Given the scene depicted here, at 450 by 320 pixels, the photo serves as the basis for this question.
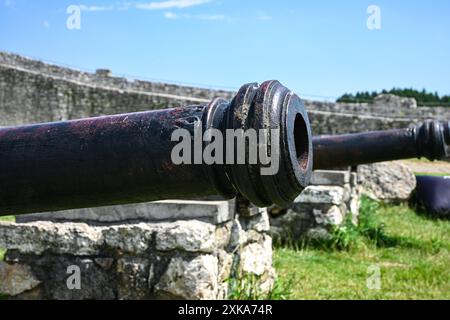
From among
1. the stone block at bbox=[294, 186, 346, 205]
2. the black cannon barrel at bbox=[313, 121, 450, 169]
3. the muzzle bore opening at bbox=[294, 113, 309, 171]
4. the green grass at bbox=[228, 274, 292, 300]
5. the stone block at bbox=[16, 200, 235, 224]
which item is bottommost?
the green grass at bbox=[228, 274, 292, 300]

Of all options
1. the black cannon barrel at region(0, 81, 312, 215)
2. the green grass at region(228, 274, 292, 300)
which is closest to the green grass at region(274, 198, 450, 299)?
the green grass at region(228, 274, 292, 300)

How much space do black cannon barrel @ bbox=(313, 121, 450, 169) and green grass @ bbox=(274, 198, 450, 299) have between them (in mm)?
934

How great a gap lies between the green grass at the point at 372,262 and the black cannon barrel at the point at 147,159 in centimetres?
286

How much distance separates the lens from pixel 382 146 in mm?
5152

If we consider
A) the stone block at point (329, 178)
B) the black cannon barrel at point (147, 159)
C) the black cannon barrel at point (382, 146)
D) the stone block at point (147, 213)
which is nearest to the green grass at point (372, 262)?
the stone block at point (329, 178)

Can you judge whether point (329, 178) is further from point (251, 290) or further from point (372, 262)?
point (251, 290)

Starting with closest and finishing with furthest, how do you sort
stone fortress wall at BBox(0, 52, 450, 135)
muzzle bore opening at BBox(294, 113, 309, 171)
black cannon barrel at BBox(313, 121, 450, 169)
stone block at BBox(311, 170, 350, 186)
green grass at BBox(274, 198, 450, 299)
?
1. muzzle bore opening at BBox(294, 113, 309, 171)
2. green grass at BBox(274, 198, 450, 299)
3. black cannon barrel at BBox(313, 121, 450, 169)
4. stone block at BBox(311, 170, 350, 186)
5. stone fortress wall at BBox(0, 52, 450, 135)

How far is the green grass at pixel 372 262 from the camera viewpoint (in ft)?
14.6

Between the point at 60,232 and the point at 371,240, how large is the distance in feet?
12.9

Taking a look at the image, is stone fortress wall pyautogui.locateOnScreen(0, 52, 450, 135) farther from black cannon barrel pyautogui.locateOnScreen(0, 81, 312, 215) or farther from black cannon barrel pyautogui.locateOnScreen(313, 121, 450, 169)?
black cannon barrel pyautogui.locateOnScreen(0, 81, 312, 215)

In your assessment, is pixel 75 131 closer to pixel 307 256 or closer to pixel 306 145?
pixel 306 145

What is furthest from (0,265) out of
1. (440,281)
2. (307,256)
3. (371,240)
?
(371,240)

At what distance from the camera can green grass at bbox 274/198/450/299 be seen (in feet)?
14.6
